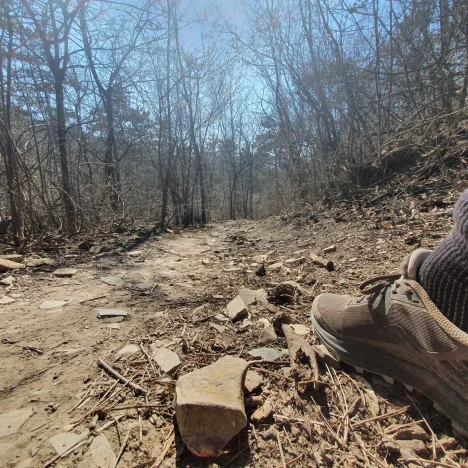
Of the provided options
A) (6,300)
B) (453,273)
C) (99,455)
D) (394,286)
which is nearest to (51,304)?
(6,300)

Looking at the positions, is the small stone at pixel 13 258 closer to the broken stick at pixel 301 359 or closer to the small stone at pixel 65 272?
the small stone at pixel 65 272

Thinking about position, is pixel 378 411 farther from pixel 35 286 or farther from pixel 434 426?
pixel 35 286

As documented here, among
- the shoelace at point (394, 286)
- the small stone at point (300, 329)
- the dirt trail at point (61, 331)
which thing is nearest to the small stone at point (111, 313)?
the dirt trail at point (61, 331)

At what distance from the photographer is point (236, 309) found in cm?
162

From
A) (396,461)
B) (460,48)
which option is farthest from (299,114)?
(396,461)

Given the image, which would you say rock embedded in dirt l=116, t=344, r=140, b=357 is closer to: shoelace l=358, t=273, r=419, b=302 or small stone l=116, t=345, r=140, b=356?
small stone l=116, t=345, r=140, b=356

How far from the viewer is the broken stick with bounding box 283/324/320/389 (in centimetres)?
104

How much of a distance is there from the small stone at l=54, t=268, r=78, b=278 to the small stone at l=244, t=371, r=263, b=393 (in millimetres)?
2042

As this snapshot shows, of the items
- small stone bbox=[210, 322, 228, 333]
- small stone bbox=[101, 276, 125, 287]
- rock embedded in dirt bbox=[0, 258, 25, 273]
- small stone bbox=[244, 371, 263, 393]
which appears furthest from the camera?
rock embedded in dirt bbox=[0, 258, 25, 273]

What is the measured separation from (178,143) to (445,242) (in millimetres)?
7498

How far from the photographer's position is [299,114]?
26.8ft

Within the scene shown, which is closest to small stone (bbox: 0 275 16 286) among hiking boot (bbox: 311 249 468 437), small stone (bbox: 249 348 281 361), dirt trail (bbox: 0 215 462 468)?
dirt trail (bbox: 0 215 462 468)

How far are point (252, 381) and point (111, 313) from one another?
1028 millimetres

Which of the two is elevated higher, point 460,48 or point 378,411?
point 460,48
